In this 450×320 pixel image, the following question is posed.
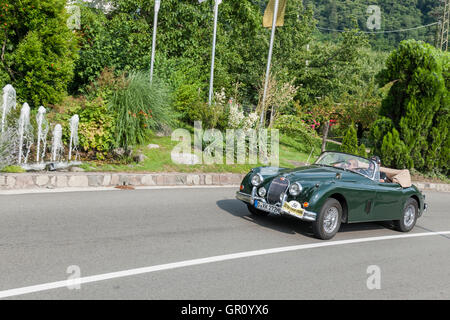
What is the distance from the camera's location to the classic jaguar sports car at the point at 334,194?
6906mm

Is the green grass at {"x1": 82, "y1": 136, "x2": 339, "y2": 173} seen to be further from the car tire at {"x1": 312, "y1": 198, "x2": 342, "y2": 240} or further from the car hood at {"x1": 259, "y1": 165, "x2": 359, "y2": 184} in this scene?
the car tire at {"x1": 312, "y1": 198, "x2": 342, "y2": 240}

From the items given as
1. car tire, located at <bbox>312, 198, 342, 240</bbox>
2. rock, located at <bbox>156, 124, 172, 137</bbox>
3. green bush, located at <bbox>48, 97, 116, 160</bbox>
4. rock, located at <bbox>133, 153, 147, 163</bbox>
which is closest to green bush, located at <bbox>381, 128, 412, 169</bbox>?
rock, located at <bbox>156, 124, 172, 137</bbox>

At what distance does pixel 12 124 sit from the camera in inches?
407

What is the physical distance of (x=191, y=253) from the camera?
18.9 ft

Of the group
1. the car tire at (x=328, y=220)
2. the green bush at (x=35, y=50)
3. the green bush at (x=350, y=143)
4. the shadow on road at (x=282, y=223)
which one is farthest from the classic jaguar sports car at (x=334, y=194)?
the green bush at (x=35, y=50)

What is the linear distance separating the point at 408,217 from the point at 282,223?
2.80m

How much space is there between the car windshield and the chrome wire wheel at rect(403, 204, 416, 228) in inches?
51.2

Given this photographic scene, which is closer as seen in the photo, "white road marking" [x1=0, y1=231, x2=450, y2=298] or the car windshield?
"white road marking" [x1=0, y1=231, x2=450, y2=298]

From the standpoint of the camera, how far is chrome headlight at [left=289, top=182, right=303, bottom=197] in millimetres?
6922

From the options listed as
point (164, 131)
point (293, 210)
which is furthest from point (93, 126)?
point (293, 210)

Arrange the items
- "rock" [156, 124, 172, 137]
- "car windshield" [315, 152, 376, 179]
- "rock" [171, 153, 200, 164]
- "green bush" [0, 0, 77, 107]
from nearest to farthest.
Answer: "car windshield" [315, 152, 376, 179] < "rock" [171, 153, 200, 164] < "green bush" [0, 0, 77, 107] < "rock" [156, 124, 172, 137]

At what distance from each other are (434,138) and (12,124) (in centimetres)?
1604
